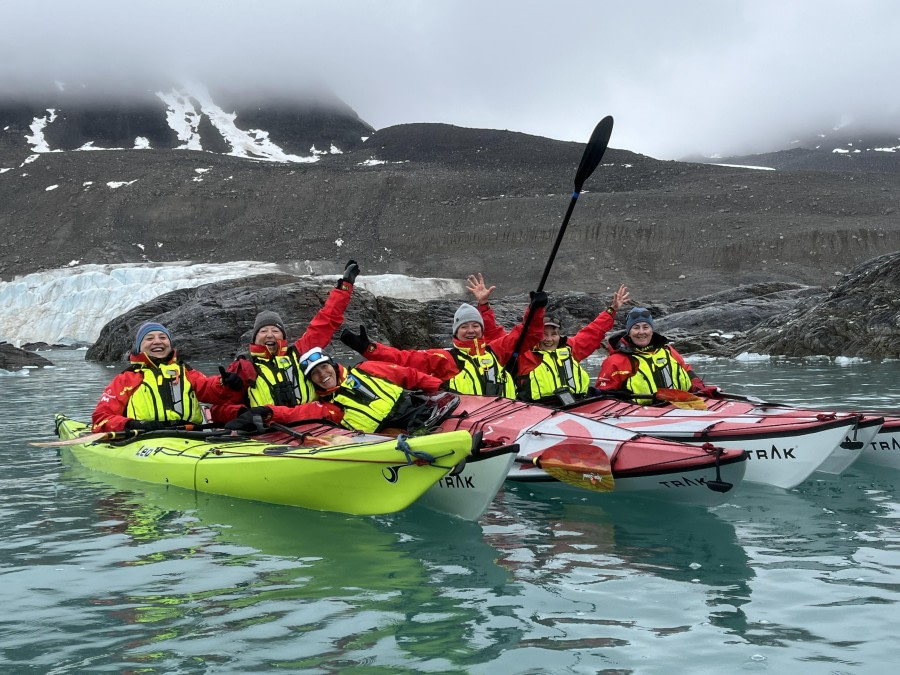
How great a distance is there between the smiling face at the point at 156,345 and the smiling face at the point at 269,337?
0.75 meters

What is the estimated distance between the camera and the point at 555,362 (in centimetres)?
860

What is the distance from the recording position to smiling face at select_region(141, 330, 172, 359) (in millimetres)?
7805

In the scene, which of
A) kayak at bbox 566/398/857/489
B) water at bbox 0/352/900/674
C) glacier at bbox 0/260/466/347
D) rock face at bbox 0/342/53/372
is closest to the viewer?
water at bbox 0/352/900/674

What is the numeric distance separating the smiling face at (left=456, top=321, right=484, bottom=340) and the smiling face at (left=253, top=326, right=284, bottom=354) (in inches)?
63.0

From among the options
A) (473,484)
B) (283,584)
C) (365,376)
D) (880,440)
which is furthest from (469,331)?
(283,584)

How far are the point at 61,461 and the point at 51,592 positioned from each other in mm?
4844

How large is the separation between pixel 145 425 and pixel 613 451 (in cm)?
407

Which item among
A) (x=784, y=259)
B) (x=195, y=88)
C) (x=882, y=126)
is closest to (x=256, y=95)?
(x=195, y=88)

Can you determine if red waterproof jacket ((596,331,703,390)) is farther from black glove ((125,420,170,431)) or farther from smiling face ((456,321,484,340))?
black glove ((125,420,170,431))

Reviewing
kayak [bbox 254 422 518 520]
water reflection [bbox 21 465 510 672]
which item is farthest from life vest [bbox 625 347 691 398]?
water reflection [bbox 21 465 510 672]

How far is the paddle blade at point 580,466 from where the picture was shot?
5.89 metres

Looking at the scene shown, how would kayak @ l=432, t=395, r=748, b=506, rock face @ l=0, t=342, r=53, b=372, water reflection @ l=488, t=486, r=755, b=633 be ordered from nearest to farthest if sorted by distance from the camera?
water reflection @ l=488, t=486, r=755, b=633, kayak @ l=432, t=395, r=748, b=506, rock face @ l=0, t=342, r=53, b=372

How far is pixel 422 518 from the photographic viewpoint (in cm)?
618

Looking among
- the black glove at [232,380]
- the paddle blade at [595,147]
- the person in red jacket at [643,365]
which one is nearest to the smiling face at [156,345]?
the black glove at [232,380]
